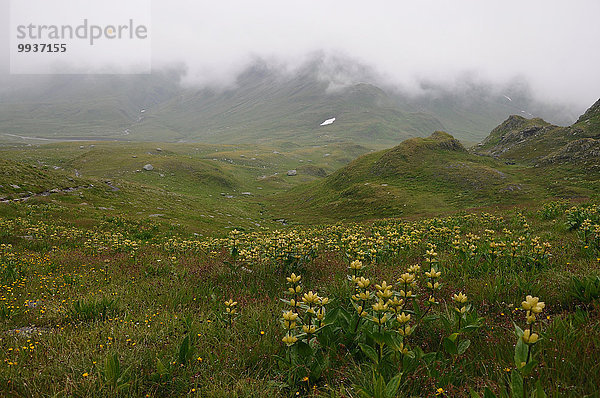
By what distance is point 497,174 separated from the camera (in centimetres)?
4356

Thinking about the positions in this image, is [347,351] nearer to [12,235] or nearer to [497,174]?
[12,235]

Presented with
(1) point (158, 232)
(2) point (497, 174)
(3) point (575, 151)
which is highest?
(3) point (575, 151)

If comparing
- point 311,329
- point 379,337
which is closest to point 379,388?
point 379,337

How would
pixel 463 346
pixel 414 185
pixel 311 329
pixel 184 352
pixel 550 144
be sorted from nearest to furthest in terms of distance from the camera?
pixel 463 346, pixel 311 329, pixel 184 352, pixel 414 185, pixel 550 144

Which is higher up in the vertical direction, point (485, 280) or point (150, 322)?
point (485, 280)

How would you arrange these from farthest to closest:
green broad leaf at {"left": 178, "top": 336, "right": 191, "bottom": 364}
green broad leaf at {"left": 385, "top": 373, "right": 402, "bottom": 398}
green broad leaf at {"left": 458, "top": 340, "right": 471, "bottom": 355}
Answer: green broad leaf at {"left": 178, "top": 336, "right": 191, "bottom": 364} < green broad leaf at {"left": 458, "top": 340, "right": 471, "bottom": 355} < green broad leaf at {"left": 385, "top": 373, "right": 402, "bottom": 398}

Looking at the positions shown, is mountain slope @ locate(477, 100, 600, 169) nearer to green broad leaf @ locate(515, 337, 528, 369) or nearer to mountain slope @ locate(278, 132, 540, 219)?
mountain slope @ locate(278, 132, 540, 219)

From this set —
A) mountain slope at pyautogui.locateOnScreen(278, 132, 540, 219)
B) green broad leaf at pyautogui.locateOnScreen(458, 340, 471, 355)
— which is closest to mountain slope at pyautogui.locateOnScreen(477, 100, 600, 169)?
mountain slope at pyautogui.locateOnScreen(278, 132, 540, 219)

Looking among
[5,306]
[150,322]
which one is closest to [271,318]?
[150,322]

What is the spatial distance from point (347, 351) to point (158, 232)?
69.9ft

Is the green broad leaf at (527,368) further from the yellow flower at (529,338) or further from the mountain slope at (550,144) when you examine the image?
the mountain slope at (550,144)

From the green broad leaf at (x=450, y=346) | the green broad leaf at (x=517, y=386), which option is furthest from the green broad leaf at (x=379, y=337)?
the green broad leaf at (x=517, y=386)

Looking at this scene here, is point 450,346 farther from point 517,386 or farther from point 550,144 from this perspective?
Answer: point 550,144

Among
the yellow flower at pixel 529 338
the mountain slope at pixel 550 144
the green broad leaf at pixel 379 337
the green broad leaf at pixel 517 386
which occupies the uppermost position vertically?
the mountain slope at pixel 550 144
